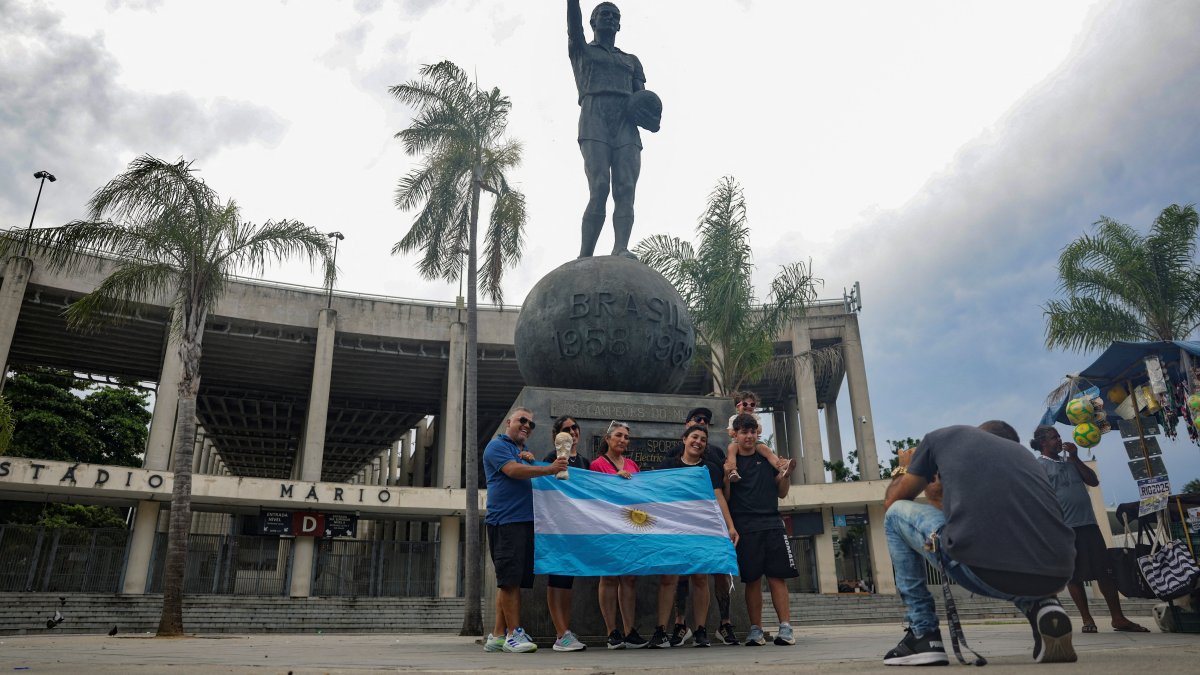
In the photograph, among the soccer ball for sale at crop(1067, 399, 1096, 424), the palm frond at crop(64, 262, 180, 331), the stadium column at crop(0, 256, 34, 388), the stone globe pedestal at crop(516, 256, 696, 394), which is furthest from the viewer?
the stadium column at crop(0, 256, 34, 388)

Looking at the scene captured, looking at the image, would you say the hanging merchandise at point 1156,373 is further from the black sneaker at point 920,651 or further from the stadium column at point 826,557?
the stadium column at point 826,557

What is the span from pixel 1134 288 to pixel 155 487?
26.6m

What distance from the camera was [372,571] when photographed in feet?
83.0

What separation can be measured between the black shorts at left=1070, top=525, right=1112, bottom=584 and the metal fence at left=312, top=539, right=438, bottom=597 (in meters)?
22.3

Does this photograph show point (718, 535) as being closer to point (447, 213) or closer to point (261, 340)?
point (447, 213)

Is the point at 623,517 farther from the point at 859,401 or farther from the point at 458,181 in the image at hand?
the point at 859,401

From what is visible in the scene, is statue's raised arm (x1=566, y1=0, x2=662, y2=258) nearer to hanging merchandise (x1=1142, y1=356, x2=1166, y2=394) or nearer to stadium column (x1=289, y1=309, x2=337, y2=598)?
hanging merchandise (x1=1142, y1=356, x2=1166, y2=394)

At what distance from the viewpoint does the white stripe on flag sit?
5.00 m

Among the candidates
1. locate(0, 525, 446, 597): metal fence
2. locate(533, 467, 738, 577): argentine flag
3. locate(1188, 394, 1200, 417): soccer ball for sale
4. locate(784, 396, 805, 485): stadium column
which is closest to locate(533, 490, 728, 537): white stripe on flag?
locate(533, 467, 738, 577): argentine flag


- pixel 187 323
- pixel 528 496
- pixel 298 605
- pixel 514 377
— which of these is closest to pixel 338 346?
pixel 514 377

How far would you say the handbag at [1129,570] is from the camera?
582 centimetres

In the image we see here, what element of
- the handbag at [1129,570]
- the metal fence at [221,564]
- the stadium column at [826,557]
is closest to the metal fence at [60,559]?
the metal fence at [221,564]

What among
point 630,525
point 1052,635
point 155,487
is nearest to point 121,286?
point 155,487

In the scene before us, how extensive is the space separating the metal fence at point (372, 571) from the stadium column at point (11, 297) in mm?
11430
